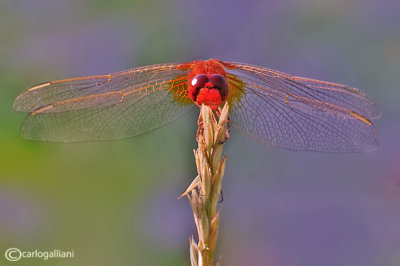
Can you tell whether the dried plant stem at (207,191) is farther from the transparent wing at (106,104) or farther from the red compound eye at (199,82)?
the transparent wing at (106,104)

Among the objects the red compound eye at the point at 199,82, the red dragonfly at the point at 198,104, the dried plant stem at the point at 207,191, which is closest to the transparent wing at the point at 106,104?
the red dragonfly at the point at 198,104

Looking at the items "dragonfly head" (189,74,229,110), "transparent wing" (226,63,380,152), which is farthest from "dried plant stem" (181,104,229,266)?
"transparent wing" (226,63,380,152)

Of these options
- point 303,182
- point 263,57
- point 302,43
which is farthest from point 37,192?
point 302,43

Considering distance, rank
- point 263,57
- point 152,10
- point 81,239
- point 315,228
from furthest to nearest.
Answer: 1. point 152,10
2. point 263,57
3. point 81,239
4. point 315,228

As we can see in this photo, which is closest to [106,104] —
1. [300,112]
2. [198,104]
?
[198,104]

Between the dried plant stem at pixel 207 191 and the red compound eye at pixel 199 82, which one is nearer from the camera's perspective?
the dried plant stem at pixel 207 191

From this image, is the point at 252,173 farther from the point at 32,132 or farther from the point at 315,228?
the point at 32,132

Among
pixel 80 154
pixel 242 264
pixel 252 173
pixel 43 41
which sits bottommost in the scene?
pixel 242 264
